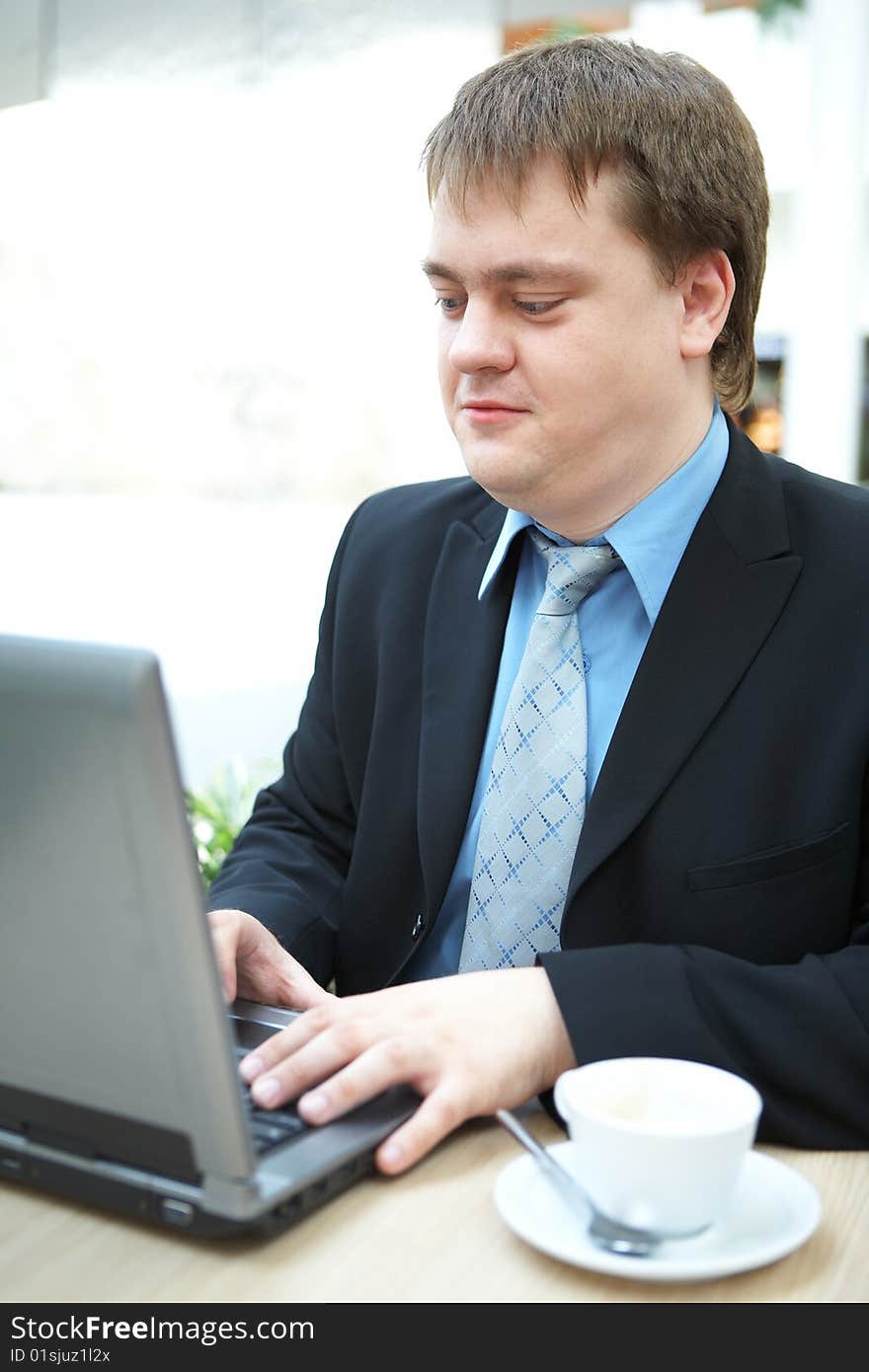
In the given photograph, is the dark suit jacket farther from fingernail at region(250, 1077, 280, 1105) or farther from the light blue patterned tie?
fingernail at region(250, 1077, 280, 1105)

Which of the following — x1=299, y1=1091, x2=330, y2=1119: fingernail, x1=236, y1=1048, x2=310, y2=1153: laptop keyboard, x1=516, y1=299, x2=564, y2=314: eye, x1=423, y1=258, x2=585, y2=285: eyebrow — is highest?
x1=423, y1=258, x2=585, y2=285: eyebrow

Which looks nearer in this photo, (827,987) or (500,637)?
(827,987)

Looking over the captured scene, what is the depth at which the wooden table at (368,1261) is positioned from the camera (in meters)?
0.80

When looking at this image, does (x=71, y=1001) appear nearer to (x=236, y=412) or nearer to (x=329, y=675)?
(x=329, y=675)

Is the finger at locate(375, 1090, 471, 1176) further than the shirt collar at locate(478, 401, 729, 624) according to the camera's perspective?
No

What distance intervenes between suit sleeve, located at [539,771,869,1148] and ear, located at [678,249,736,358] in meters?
0.66

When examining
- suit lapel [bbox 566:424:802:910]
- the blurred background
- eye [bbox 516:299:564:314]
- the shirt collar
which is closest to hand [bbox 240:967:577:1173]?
suit lapel [bbox 566:424:802:910]

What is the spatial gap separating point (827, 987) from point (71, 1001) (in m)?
0.59

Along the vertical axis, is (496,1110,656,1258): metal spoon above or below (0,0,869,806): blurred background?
below

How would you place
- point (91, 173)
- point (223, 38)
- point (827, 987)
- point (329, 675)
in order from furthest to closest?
point (223, 38) < point (91, 173) < point (329, 675) < point (827, 987)

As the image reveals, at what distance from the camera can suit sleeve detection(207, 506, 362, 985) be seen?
1.50 meters

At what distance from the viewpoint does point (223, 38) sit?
366 cm

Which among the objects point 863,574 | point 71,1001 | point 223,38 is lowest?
point 71,1001
